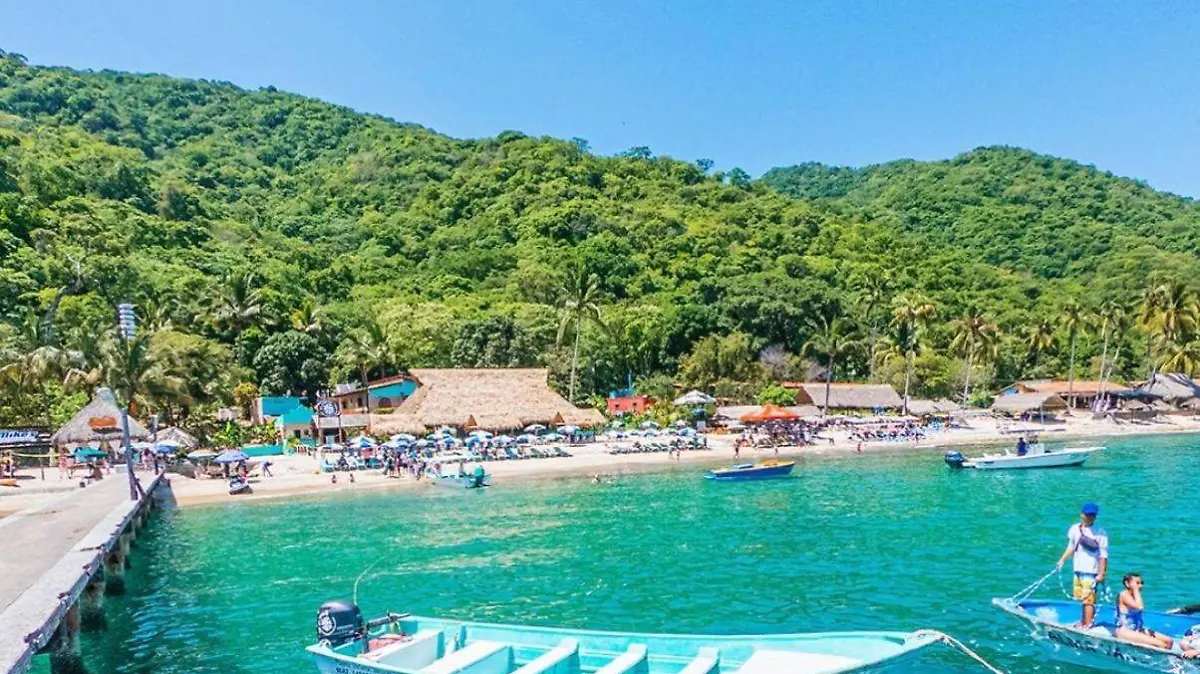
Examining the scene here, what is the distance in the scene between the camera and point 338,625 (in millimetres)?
13234

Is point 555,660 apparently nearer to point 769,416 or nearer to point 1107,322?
point 769,416

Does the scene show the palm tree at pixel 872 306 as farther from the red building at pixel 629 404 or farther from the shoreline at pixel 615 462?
the red building at pixel 629 404

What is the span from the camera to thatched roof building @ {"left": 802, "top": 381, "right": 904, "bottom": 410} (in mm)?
72750

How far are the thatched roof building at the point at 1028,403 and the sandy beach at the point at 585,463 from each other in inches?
76.3

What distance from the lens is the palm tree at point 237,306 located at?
227 ft

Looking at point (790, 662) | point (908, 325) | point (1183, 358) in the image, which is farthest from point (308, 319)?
point (1183, 358)

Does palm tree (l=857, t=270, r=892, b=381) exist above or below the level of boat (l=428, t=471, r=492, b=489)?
above

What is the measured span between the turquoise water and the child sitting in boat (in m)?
1.28

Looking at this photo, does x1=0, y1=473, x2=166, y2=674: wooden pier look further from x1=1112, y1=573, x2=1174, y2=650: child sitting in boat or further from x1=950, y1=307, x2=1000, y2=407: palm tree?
x1=950, y1=307, x2=1000, y2=407: palm tree

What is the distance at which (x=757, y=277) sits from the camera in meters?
92.8

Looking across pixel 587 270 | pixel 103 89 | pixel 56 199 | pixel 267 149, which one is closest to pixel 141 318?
pixel 56 199

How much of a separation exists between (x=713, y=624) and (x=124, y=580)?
54.2 feet

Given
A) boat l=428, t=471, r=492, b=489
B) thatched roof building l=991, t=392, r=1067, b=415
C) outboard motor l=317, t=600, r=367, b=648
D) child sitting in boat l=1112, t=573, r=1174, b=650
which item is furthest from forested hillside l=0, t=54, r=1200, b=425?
child sitting in boat l=1112, t=573, r=1174, b=650

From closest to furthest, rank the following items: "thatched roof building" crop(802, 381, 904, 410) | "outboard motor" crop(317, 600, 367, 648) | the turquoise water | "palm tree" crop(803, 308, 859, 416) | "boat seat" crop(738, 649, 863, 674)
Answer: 1. "boat seat" crop(738, 649, 863, 674)
2. "outboard motor" crop(317, 600, 367, 648)
3. the turquoise water
4. "thatched roof building" crop(802, 381, 904, 410)
5. "palm tree" crop(803, 308, 859, 416)
